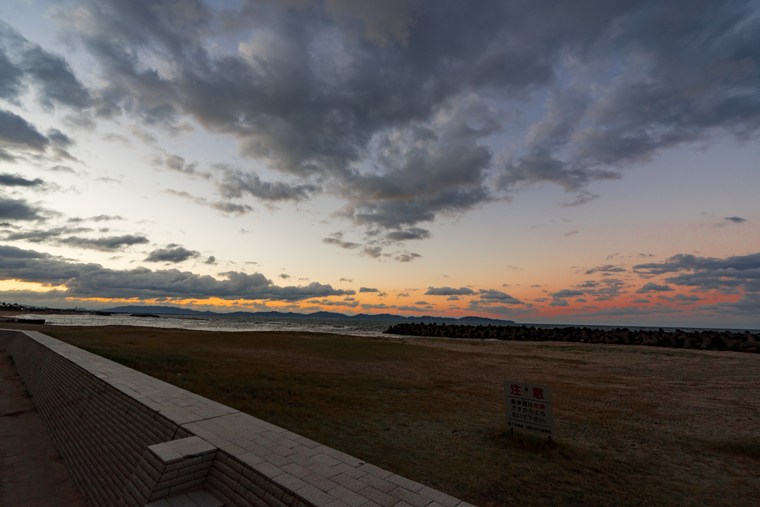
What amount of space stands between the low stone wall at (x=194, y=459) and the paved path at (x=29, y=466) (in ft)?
0.81

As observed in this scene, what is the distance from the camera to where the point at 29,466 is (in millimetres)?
7480

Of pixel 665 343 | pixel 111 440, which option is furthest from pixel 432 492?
pixel 665 343

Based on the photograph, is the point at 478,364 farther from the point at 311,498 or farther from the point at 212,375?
the point at 311,498

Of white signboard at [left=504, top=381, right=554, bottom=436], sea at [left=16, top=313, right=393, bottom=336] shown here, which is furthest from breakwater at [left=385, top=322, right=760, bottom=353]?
white signboard at [left=504, top=381, right=554, bottom=436]

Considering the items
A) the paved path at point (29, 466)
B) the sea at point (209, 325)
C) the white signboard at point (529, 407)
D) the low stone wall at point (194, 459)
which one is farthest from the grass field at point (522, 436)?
the sea at point (209, 325)

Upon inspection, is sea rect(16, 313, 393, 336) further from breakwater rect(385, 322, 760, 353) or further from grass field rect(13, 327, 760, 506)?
grass field rect(13, 327, 760, 506)

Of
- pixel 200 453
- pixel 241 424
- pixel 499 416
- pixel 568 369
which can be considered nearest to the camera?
pixel 200 453

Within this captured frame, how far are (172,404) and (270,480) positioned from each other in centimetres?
396

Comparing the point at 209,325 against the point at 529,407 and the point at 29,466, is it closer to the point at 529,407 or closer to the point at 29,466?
the point at 29,466

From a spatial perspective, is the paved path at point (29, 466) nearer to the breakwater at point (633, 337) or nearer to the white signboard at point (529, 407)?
the white signboard at point (529, 407)

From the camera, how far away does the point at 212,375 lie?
44.7ft

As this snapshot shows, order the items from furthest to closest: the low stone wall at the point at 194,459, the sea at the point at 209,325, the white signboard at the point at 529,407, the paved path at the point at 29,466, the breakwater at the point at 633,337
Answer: the sea at the point at 209,325 < the breakwater at the point at 633,337 < the white signboard at the point at 529,407 < the paved path at the point at 29,466 < the low stone wall at the point at 194,459

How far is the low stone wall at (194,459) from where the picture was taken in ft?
13.3

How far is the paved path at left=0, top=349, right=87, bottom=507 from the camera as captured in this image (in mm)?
6303
